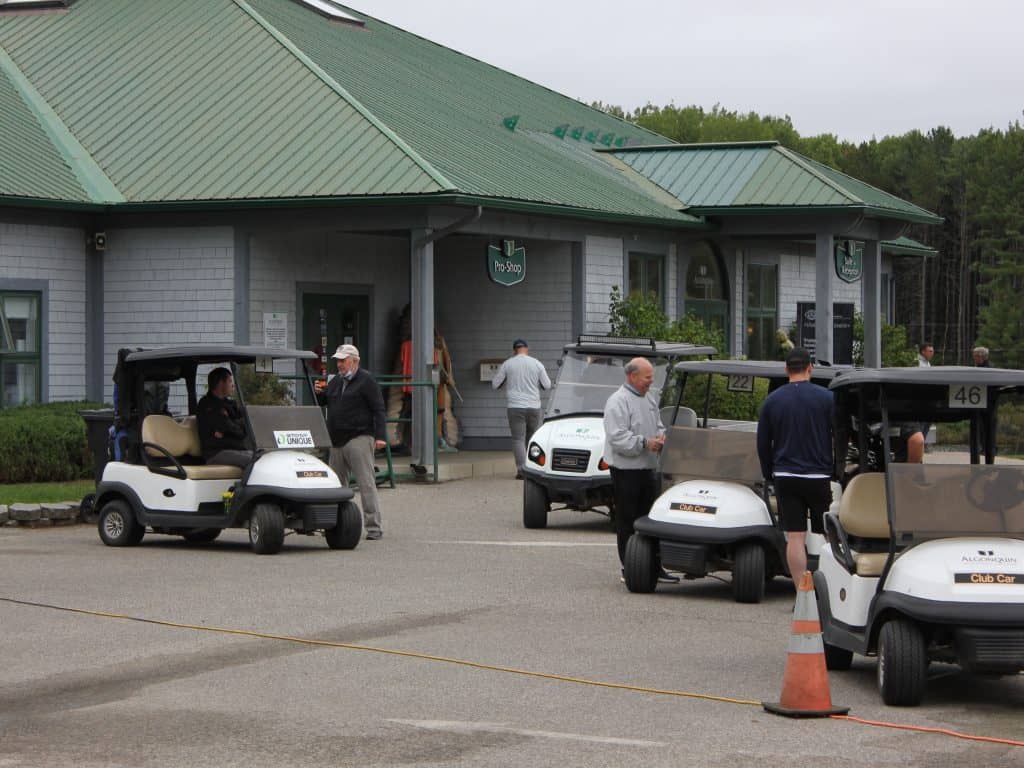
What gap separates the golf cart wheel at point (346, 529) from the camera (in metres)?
15.0

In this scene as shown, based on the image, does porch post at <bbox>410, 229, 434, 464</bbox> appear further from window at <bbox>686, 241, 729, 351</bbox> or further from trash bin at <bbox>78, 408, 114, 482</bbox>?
window at <bbox>686, 241, 729, 351</bbox>

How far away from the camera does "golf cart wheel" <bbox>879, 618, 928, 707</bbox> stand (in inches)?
334

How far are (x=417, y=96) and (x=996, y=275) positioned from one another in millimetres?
53417

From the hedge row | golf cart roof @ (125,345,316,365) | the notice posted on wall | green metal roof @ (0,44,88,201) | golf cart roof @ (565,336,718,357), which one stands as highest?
green metal roof @ (0,44,88,201)

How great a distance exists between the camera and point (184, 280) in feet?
76.8

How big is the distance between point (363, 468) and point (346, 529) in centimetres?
95

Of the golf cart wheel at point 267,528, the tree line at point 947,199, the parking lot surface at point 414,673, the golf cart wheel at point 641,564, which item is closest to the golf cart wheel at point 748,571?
the parking lot surface at point 414,673

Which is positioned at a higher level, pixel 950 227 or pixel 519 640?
pixel 950 227

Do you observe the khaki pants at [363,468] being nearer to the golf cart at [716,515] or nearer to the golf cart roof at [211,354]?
the golf cart roof at [211,354]

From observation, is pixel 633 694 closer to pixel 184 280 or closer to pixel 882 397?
pixel 882 397

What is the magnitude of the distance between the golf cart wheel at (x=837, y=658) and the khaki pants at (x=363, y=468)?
674 centimetres

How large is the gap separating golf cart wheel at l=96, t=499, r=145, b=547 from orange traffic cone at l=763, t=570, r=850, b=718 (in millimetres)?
8613

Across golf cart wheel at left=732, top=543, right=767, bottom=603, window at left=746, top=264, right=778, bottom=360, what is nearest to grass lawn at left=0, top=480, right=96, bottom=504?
golf cart wheel at left=732, top=543, right=767, bottom=603

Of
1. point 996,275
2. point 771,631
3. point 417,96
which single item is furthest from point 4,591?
point 996,275
